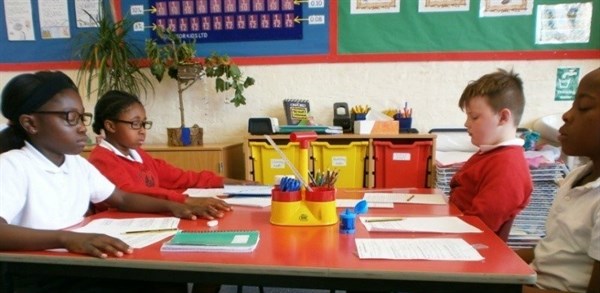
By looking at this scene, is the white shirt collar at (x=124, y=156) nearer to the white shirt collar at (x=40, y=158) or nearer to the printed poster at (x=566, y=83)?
the white shirt collar at (x=40, y=158)

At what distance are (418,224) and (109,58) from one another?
269cm

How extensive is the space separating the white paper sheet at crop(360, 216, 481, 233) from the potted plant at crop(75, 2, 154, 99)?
2.46 meters

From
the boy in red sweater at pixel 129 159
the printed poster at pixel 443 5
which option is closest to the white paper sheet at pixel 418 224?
the boy in red sweater at pixel 129 159

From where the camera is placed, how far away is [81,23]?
3.25m

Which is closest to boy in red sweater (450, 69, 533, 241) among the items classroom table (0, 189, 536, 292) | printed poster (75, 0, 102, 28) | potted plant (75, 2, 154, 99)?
classroom table (0, 189, 536, 292)

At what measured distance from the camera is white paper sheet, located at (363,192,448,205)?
1483 millimetres

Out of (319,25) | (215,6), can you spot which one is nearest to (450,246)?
(319,25)

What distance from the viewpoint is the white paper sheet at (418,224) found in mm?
1087

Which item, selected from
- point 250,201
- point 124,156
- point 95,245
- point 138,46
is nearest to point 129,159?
point 124,156

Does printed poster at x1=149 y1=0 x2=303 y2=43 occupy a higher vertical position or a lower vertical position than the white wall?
higher

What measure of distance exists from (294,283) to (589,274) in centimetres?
75

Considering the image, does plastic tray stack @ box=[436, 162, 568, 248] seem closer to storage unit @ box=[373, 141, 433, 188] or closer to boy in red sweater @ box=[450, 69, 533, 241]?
storage unit @ box=[373, 141, 433, 188]

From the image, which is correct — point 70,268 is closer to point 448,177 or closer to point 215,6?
point 448,177

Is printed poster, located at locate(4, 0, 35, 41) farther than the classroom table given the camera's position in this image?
Yes
